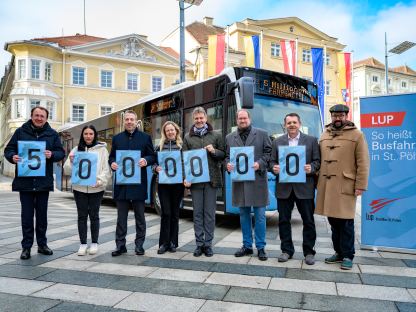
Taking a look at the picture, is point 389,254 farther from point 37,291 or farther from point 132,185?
point 37,291

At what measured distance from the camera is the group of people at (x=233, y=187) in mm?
5234

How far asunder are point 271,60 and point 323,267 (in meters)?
40.9

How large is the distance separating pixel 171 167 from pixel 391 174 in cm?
328

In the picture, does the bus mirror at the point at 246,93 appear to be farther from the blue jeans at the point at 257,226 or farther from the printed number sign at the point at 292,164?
the blue jeans at the point at 257,226

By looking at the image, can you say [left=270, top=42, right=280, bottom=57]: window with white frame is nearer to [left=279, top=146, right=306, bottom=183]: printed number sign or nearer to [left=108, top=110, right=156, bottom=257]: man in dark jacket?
[left=108, top=110, right=156, bottom=257]: man in dark jacket

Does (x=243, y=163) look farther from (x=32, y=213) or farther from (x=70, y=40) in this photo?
(x=70, y=40)

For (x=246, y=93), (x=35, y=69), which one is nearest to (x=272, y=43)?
(x=35, y=69)

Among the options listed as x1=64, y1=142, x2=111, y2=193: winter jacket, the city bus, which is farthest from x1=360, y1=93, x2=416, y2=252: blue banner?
x1=64, y1=142, x2=111, y2=193: winter jacket

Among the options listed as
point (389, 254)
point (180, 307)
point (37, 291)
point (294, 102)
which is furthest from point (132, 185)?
point (294, 102)

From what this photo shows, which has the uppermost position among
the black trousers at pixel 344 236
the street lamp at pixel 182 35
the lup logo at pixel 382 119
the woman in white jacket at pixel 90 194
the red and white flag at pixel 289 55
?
the red and white flag at pixel 289 55

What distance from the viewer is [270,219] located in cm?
990

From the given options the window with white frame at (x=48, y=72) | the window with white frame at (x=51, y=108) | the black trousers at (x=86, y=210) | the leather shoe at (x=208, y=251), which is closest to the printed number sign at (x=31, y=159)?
the black trousers at (x=86, y=210)

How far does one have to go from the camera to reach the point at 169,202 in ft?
19.6

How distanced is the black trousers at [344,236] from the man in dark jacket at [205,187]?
1641 mm
